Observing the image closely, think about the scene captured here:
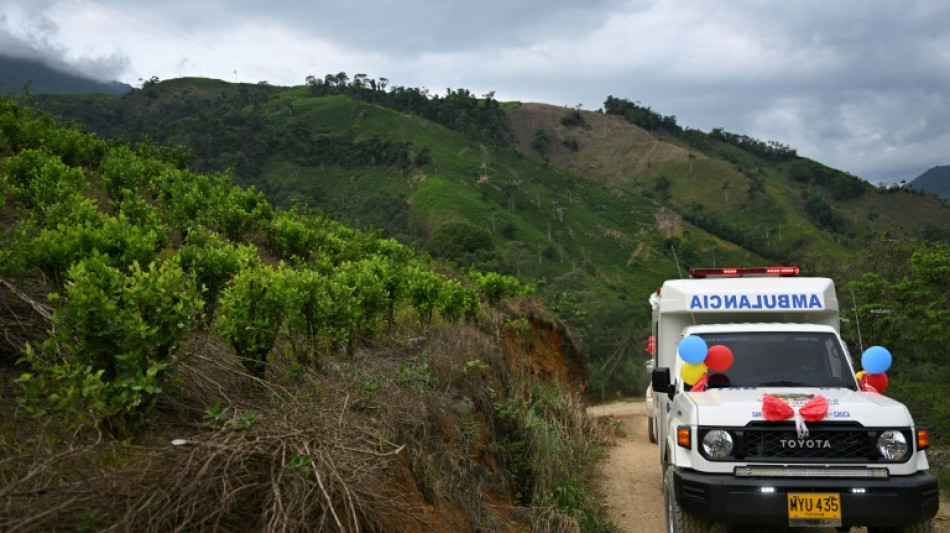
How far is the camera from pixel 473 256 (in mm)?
45625

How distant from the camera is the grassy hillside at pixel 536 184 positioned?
66250 mm

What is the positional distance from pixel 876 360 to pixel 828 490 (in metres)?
1.99

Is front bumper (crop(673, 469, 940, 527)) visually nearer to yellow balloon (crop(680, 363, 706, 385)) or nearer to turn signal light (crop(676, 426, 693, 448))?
turn signal light (crop(676, 426, 693, 448))

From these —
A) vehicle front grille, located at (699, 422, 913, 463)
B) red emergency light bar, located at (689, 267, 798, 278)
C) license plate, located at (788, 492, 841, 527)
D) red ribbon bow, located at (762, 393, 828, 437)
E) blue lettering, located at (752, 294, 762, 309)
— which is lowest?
license plate, located at (788, 492, 841, 527)

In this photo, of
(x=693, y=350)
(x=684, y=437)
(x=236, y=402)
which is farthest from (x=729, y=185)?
(x=236, y=402)

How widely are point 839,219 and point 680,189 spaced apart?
23131 millimetres

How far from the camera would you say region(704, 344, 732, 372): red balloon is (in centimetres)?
724

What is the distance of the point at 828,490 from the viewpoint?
5.92m

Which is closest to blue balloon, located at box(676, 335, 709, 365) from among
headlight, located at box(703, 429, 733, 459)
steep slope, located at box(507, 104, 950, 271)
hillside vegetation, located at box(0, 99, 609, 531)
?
headlight, located at box(703, 429, 733, 459)

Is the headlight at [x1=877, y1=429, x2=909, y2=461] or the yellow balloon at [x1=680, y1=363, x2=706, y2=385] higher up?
the yellow balloon at [x1=680, y1=363, x2=706, y2=385]

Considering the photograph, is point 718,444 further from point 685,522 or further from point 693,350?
point 693,350

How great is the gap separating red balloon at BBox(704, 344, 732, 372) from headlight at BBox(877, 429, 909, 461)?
1.54 metres

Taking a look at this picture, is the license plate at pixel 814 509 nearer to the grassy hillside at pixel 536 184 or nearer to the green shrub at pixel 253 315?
the green shrub at pixel 253 315

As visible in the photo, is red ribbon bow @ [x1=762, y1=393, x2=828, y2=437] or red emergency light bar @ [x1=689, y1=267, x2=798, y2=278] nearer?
red ribbon bow @ [x1=762, y1=393, x2=828, y2=437]
